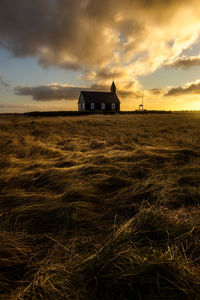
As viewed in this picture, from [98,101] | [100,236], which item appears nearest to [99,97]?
[98,101]

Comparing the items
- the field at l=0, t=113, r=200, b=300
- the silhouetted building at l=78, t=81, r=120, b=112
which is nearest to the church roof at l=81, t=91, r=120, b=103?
the silhouetted building at l=78, t=81, r=120, b=112

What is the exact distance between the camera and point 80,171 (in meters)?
2.68

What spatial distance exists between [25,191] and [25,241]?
1.01m

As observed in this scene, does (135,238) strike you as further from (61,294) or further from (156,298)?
(61,294)

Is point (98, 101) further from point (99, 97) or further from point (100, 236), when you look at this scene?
point (100, 236)

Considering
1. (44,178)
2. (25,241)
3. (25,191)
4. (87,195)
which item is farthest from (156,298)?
(44,178)

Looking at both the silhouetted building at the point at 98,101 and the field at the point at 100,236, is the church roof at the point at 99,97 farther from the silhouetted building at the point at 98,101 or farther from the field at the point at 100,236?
the field at the point at 100,236

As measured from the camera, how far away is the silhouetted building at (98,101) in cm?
4156

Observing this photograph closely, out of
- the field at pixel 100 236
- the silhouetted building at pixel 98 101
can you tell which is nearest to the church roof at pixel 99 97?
the silhouetted building at pixel 98 101

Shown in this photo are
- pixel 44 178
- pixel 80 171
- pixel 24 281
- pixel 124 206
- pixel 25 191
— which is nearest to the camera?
pixel 24 281

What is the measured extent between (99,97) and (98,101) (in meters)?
1.37

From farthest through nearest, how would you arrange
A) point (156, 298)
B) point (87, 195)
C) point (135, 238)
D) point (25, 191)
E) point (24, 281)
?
point (25, 191), point (87, 195), point (135, 238), point (24, 281), point (156, 298)

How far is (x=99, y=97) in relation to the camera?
1699 inches

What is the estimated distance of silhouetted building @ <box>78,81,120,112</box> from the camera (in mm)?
Result: 41562
